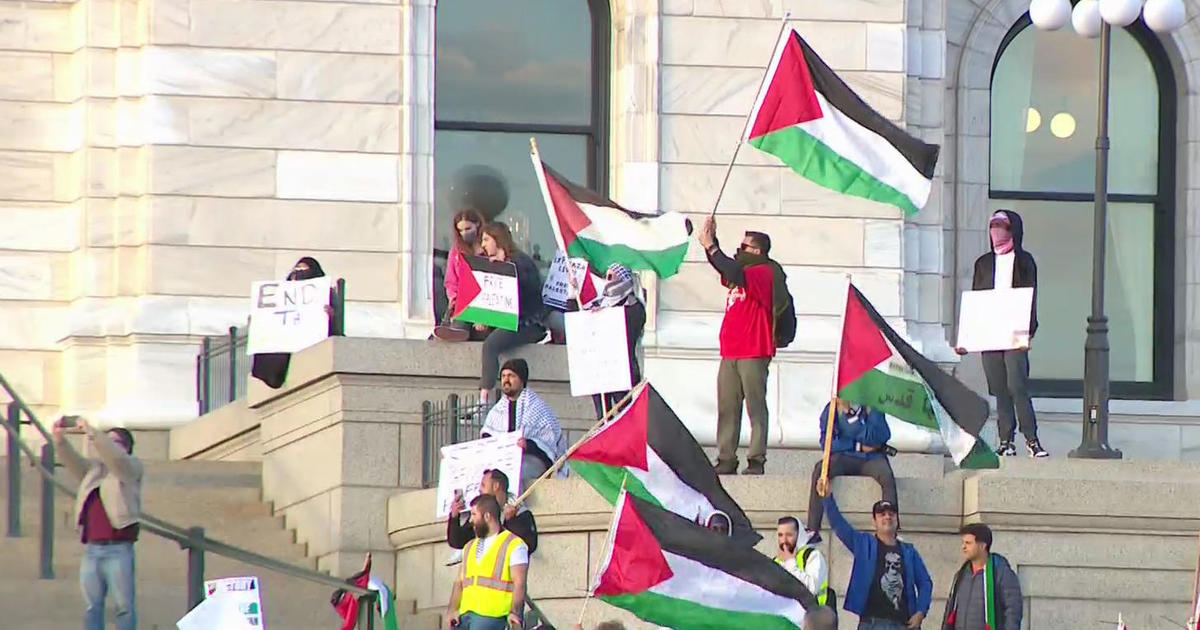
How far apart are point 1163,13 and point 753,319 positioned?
5.41 m

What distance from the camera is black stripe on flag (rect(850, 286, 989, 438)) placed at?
19828mm

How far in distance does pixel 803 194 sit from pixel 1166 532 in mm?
7778

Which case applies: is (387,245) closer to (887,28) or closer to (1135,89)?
(887,28)

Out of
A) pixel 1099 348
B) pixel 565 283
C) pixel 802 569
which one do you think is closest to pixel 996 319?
pixel 1099 348

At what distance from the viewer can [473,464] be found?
20219 mm

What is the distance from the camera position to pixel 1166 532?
2011 centimetres

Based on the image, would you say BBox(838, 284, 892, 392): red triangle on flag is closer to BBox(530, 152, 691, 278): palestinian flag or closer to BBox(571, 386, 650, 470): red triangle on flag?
BBox(571, 386, 650, 470): red triangle on flag

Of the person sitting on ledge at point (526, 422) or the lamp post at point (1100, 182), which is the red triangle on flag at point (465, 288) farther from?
the lamp post at point (1100, 182)

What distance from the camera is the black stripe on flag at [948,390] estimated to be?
19.8 metres

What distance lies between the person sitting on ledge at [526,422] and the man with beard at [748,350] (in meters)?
1.06

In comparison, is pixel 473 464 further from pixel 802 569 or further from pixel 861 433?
pixel 802 569

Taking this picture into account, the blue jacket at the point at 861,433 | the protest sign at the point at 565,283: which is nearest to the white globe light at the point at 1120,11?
the protest sign at the point at 565,283

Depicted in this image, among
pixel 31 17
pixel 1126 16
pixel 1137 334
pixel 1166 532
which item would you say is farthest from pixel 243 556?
pixel 1137 334

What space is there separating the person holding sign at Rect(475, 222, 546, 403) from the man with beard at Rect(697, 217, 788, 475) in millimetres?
1468
